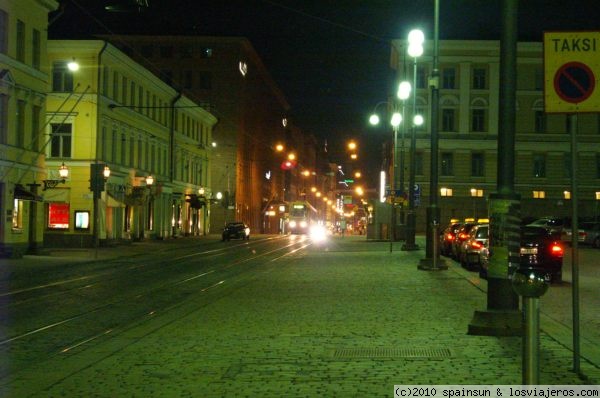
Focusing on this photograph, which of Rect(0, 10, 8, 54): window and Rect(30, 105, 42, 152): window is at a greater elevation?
Rect(0, 10, 8, 54): window

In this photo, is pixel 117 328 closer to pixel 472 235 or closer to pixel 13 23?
pixel 472 235

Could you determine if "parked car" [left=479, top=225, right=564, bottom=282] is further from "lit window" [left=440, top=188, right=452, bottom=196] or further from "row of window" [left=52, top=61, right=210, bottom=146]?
"lit window" [left=440, top=188, right=452, bottom=196]

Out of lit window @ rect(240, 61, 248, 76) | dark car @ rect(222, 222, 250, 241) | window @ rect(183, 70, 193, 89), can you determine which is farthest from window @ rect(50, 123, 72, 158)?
lit window @ rect(240, 61, 248, 76)

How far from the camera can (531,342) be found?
6969 millimetres

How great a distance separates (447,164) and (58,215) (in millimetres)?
39456

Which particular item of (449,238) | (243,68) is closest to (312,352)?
(449,238)

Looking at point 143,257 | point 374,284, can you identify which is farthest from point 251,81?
point 374,284

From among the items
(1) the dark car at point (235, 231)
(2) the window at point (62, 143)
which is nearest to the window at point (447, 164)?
(1) the dark car at point (235, 231)

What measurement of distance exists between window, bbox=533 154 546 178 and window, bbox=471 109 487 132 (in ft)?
17.3

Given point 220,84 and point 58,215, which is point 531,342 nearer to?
point 58,215

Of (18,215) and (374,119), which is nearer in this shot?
(18,215)

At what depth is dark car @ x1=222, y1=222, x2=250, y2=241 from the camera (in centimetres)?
6512

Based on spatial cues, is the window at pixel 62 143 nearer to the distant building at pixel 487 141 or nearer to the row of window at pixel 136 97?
the row of window at pixel 136 97

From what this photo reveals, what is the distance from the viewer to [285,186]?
142 meters
